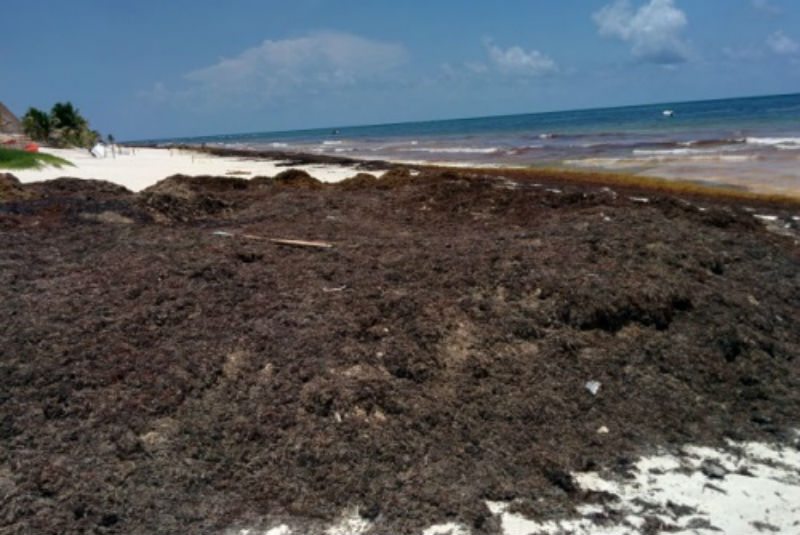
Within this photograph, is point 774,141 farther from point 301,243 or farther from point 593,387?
point 593,387

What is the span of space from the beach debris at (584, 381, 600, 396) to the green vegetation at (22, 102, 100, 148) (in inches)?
2232

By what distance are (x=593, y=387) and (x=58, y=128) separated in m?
62.8

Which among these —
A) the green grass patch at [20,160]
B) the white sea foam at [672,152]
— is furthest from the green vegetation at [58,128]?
the white sea foam at [672,152]

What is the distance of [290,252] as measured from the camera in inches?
257

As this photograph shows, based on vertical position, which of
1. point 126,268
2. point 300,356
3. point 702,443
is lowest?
point 702,443

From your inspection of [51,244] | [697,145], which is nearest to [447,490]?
[51,244]

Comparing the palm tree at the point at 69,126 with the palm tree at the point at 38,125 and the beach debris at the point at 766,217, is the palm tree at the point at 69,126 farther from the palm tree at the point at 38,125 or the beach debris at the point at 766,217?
the beach debris at the point at 766,217

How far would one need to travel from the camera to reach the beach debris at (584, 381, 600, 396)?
4.34m

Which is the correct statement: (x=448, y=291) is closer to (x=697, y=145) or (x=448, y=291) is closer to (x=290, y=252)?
(x=290, y=252)

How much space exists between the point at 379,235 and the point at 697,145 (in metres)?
28.0

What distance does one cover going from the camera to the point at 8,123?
227ft

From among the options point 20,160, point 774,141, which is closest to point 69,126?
point 20,160

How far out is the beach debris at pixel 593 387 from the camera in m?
4.34

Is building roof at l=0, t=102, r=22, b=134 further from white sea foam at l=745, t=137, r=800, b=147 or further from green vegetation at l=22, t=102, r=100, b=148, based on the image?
white sea foam at l=745, t=137, r=800, b=147
